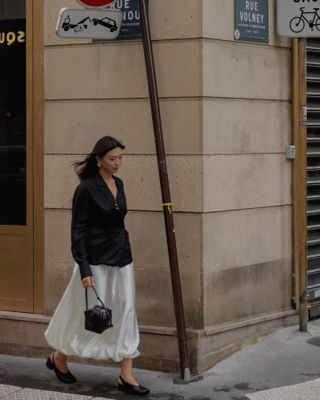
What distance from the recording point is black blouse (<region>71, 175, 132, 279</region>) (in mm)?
6297

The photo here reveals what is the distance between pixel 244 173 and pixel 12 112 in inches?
90.4

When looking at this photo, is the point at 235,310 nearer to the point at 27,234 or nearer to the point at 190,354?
the point at 190,354

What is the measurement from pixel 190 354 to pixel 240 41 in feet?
9.07

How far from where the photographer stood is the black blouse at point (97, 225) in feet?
20.7

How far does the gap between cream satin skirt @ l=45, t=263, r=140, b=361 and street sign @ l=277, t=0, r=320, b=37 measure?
2.66 meters

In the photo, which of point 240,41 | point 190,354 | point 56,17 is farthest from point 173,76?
point 190,354

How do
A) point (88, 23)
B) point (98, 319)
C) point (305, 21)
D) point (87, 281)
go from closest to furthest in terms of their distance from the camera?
point (98, 319) → point (87, 281) → point (88, 23) → point (305, 21)

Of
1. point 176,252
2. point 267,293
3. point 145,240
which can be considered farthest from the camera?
point 267,293

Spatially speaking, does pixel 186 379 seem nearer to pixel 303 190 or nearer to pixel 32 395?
pixel 32 395

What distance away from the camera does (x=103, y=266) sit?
6.40 meters

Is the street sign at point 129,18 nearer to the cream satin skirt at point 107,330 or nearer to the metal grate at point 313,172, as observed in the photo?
the metal grate at point 313,172

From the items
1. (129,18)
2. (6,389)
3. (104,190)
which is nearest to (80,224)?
(104,190)

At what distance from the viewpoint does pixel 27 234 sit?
7.72m

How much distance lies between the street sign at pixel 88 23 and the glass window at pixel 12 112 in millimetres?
1185
